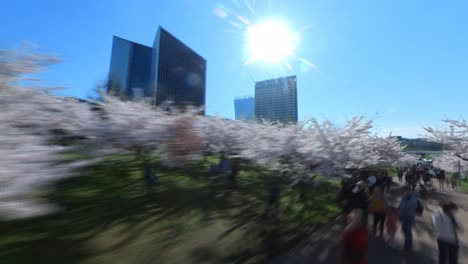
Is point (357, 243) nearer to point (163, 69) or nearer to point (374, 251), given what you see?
point (374, 251)

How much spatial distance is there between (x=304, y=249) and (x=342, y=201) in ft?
18.0

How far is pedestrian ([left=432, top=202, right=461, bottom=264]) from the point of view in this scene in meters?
5.04

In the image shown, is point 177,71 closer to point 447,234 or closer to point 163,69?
point 163,69

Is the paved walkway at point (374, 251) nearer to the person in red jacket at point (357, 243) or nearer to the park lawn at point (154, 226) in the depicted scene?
the park lawn at point (154, 226)

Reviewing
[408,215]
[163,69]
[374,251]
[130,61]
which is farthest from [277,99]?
[130,61]

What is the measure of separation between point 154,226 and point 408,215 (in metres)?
6.41

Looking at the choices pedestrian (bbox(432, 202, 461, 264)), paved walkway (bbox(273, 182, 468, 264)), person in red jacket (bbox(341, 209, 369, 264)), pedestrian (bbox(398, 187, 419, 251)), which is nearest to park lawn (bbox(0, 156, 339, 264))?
paved walkway (bbox(273, 182, 468, 264))

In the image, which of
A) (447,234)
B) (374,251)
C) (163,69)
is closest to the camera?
(447,234)

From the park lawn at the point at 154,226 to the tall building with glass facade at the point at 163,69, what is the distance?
2359 cm

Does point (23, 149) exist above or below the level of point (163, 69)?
below

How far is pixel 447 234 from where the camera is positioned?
16.7 feet

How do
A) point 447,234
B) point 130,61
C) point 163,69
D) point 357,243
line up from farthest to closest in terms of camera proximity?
point 130,61
point 163,69
point 447,234
point 357,243

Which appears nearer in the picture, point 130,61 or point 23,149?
point 23,149

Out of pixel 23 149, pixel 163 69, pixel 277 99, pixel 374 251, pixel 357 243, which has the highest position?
pixel 163 69
